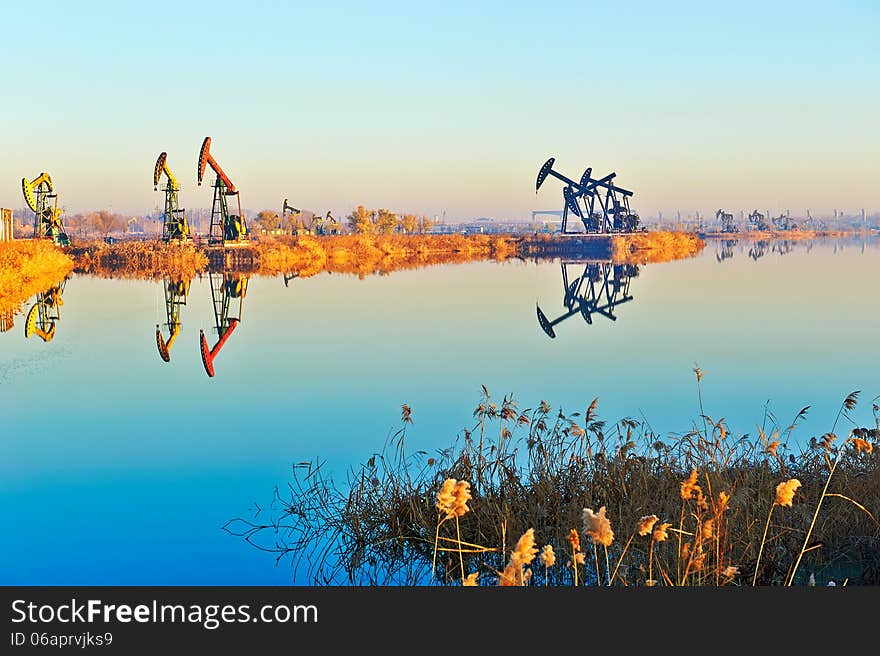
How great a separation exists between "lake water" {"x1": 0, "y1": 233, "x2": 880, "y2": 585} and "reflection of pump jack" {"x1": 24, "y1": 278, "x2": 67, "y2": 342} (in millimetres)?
135

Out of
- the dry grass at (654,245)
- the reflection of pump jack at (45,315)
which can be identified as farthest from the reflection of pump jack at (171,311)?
the dry grass at (654,245)

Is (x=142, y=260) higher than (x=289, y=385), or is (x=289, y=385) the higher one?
(x=142, y=260)

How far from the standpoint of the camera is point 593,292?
1204 inches

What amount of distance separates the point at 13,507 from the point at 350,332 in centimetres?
1246

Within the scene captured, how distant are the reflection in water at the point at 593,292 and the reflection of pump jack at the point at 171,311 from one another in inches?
327

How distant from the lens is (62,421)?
1066 cm

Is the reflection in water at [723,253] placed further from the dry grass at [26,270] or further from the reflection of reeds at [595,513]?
the reflection of reeds at [595,513]

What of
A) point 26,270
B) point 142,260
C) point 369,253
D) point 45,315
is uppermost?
point 369,253

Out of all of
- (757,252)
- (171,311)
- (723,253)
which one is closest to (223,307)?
(171,311)

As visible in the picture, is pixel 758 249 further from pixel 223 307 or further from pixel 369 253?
pixel 223 307

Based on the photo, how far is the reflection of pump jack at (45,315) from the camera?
1836 cm

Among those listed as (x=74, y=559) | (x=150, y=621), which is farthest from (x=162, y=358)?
(x=150, y=621)

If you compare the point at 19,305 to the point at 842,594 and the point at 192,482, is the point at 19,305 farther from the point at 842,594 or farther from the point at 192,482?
the point at 842,594

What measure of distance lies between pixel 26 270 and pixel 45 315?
374 inches
